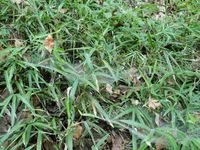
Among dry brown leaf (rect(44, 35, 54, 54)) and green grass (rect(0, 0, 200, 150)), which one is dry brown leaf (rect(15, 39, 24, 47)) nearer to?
green grass (rect(0, 0, 200, 150))

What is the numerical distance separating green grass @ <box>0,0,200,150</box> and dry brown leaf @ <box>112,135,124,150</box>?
2 centimetres

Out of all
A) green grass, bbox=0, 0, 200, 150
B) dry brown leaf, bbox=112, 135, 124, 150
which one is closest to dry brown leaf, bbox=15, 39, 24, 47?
green grass, bbox=0, 0, 200, 150

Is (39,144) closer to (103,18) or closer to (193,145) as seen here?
(193,145)

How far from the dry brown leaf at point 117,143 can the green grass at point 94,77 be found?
2cm

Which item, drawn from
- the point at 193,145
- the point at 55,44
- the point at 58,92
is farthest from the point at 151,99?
the point at 55,44

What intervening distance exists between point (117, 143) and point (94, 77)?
40cm

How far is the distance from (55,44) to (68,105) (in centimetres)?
51

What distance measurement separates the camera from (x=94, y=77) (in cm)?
185

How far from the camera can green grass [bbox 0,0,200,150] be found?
5.47 ft

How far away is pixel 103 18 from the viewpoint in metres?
2.51

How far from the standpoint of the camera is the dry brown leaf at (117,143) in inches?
68.6

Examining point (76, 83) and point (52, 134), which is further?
point (76, 83)

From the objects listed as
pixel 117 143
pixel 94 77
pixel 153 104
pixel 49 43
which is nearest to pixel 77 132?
pixel 117 143

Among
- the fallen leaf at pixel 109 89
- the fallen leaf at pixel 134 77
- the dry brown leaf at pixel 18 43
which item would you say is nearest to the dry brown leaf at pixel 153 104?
the fallen leaf at pixel 134 77
